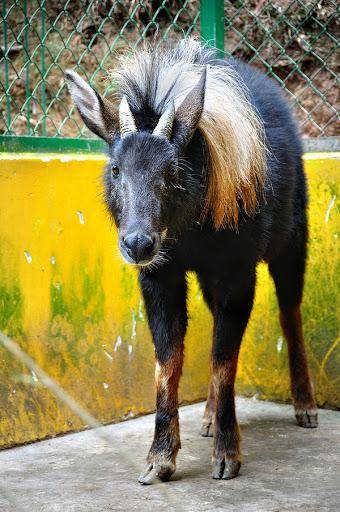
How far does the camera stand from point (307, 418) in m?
5.02

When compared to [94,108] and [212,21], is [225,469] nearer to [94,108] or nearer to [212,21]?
[94,108]

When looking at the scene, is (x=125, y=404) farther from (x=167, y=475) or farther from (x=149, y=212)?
(x=149, y=212)

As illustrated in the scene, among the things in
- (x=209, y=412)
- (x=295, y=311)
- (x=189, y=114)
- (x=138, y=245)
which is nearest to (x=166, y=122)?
(x=189, y=114)

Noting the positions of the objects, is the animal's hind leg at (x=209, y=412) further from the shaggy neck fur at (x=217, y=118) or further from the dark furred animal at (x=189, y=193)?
the shaggy neck fur at (x=217, y=118)

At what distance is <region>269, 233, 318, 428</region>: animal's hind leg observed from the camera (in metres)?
5.09

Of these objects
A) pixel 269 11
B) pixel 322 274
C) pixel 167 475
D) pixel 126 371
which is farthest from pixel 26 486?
pixel 269 11

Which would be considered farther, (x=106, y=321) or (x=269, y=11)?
(x=269, y=11)


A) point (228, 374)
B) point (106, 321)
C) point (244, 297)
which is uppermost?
A: point (244, 297)

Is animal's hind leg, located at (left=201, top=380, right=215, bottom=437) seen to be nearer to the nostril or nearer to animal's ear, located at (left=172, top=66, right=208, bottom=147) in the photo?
the nostril

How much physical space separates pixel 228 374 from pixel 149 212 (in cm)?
104

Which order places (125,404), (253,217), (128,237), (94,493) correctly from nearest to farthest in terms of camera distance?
1. (128,237)
2. (94,493)
3. (253,217)
4. (125,404)

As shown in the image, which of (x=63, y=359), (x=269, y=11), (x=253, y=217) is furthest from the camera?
(x=269, y=11)

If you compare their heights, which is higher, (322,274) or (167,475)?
(322,274)

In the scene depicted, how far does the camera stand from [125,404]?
16.8ft
